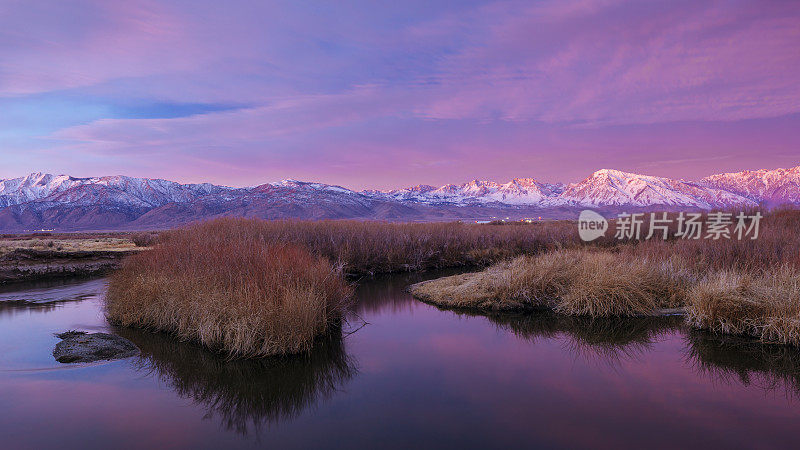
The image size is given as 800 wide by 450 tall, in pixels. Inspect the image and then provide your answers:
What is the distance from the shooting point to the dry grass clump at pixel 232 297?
8.30m

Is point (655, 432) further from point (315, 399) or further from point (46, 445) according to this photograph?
point (46, 445)

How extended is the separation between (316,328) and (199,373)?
8.01 ft

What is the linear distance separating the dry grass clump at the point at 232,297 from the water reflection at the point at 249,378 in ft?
1.12

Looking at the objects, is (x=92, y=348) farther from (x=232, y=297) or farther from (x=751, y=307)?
(x=751, y=307)

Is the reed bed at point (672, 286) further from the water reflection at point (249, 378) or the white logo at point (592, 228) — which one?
the white logo at point (592, 228)

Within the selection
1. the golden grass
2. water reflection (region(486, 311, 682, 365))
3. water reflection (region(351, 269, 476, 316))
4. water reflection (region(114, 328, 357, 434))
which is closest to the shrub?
the golden grass

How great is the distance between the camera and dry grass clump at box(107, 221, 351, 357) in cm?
830

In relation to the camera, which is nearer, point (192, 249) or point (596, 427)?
point (596, 427)

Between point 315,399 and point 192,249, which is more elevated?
point 192,249

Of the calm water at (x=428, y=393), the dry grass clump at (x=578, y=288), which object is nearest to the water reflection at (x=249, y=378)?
the calm water at (x=428, y=393)

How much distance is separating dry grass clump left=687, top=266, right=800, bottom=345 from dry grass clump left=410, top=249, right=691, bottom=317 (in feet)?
4.71

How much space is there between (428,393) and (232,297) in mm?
4718

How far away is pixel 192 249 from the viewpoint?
12.5 m

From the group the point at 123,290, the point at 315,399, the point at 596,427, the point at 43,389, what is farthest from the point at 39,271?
the point at 596,427
